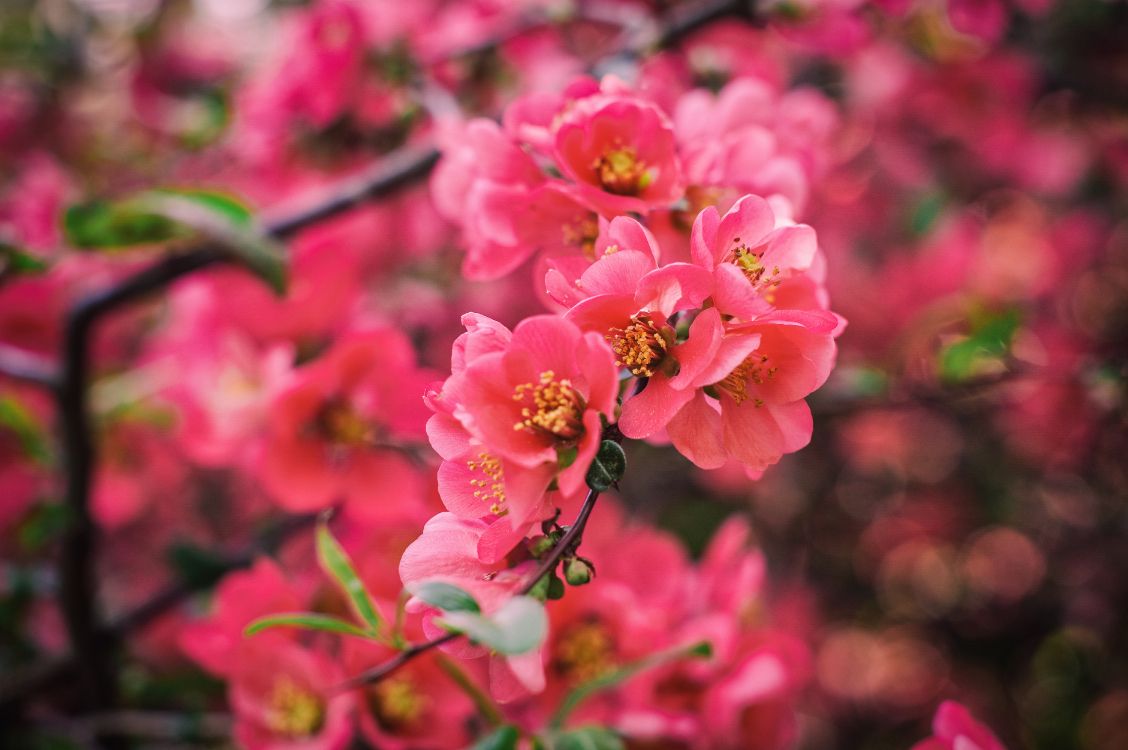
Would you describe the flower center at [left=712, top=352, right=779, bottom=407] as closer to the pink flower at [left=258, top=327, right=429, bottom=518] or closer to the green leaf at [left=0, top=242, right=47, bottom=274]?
the pink flower at [left=258, top=327, right=429, bottom=518]

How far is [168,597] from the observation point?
921mm

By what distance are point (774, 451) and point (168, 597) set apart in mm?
758

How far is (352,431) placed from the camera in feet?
2.69

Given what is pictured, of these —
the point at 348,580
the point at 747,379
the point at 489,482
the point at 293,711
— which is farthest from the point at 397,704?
the point at 747,379

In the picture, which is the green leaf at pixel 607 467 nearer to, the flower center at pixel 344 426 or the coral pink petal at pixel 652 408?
the coral pink petal at pixel 652 408

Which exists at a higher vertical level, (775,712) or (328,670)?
(328,670)

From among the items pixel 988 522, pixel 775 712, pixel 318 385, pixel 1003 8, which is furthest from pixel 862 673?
pixel 318 385

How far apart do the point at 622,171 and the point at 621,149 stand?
0.06 ft

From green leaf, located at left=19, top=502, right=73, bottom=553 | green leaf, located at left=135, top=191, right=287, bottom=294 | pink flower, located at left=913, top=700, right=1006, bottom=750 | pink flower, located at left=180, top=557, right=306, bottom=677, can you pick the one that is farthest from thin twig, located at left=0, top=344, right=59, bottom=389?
pink flower, located at left=913, top=700, right=1006, bottom=750

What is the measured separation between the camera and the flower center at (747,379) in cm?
47

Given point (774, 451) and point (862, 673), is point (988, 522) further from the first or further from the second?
point (774, 451)

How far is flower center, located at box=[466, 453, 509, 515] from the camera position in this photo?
1.49 feet

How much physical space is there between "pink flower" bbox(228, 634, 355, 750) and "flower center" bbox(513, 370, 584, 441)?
0.34 meters

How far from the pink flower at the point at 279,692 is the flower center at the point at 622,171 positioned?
44cm
